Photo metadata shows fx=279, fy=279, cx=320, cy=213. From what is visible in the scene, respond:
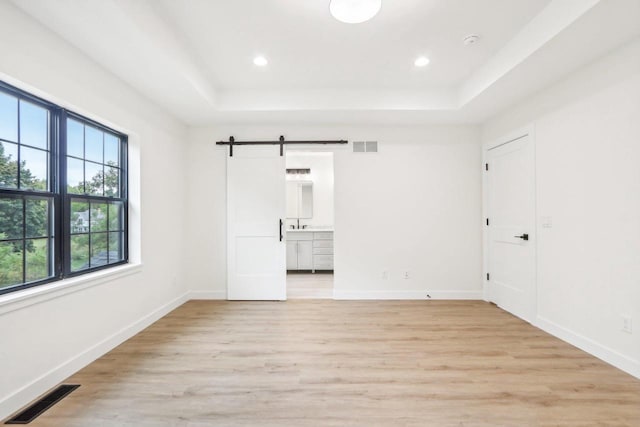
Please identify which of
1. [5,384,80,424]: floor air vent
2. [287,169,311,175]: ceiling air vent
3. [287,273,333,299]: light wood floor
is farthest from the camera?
[287,169,311,175]: ceiling air vent

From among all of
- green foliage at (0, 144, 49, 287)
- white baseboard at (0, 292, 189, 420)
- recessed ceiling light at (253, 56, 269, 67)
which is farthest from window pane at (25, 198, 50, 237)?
recessed ceiling light at (253, 56, 269, 67)

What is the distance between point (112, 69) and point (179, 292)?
2715 mm

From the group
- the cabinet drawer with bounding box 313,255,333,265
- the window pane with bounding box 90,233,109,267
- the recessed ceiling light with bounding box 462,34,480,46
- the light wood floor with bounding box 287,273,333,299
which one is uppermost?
the recessed ceiling light with bounding box 462,34,480,46

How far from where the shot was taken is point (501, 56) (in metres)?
2.70

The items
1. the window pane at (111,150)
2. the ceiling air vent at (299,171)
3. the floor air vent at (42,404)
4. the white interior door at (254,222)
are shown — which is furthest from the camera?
the ceiling air vent at (299,171)

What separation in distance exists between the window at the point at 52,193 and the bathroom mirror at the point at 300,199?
12.8ft

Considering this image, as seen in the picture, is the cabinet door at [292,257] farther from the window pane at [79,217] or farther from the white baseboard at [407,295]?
the window pane at [79,217]

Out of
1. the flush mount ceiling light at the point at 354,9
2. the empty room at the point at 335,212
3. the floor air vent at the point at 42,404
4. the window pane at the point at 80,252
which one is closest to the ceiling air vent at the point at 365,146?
the empty room at the point at 335,212

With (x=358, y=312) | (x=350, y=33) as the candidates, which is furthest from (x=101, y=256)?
(x=350, y=33)

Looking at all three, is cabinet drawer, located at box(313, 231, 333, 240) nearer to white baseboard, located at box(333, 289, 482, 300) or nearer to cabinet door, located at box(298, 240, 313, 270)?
cabinet door, located at box(298, 240, 313, 270)

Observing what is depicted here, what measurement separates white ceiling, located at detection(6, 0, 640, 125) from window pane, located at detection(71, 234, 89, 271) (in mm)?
1515

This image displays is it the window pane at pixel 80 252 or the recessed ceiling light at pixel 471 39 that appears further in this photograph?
the recessed ceiling light at pixel 471 39

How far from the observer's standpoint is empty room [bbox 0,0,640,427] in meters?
1.83

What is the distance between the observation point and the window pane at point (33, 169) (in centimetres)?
190
